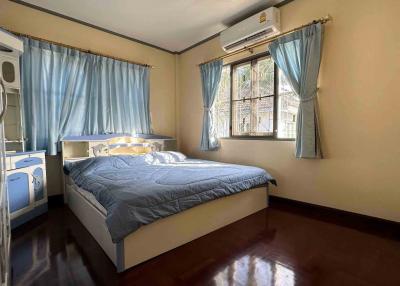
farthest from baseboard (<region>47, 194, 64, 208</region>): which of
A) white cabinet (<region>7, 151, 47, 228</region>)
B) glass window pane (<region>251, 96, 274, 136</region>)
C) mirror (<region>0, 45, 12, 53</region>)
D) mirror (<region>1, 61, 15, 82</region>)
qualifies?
glass window pane (<region>251, 96, 274, 136</region>)

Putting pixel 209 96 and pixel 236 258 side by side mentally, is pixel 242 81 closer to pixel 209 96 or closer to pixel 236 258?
pixel 209 96

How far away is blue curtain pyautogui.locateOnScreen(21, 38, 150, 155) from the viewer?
2.73 metres

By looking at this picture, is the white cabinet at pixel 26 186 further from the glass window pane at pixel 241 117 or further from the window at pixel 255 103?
the glass window pane at pixel 241 117

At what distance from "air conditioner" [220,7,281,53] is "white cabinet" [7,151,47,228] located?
3036mm

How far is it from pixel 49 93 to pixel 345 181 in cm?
393

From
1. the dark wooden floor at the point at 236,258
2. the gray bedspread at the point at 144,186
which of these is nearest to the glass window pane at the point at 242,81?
the gray bedspread at the point at 144,186

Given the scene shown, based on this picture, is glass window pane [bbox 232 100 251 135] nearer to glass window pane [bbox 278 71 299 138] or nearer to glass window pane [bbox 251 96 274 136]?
glass window pane [bbox 251 96 274 136]

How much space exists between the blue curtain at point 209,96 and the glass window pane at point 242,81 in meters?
0.31

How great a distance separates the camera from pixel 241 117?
346 cm

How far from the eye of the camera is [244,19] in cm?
309

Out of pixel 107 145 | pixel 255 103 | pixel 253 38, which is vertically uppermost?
pixel 253 38

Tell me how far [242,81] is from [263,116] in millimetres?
718

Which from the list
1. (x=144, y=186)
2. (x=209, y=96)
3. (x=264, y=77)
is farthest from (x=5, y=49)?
(x=264, y=77)

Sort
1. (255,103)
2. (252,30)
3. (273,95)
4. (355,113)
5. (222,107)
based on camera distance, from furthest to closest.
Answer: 1. (222,107)
2. (255,103)
3. (273,95)
4. (252,30)
5. (355,113)
